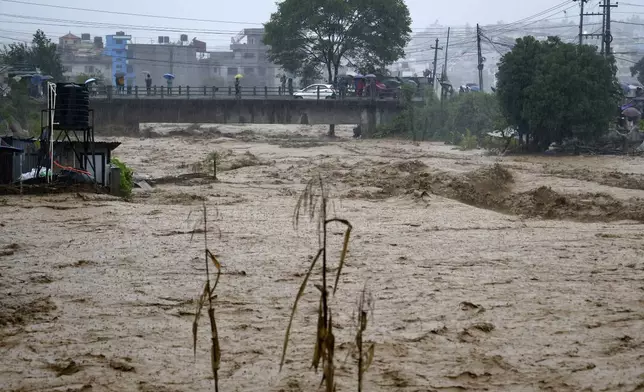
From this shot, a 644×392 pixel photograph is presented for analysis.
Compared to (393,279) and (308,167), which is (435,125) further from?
(393,279)

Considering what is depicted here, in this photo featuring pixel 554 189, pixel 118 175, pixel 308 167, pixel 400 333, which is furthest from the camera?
pixel 308 167

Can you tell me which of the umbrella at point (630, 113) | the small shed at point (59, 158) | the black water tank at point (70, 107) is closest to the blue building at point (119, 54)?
the umbrella at point (630, 113)

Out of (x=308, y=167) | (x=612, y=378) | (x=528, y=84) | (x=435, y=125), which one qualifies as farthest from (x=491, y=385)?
(x=435, y=125)

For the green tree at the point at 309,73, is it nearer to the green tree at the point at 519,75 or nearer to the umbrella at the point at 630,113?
the green tree at the point at 519,75

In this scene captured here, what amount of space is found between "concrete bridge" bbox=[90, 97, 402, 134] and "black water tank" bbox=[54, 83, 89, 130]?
28737 millimetres

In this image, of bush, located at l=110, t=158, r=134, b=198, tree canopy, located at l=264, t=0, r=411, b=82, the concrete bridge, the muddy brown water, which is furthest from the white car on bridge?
bush, located at l=110, t=158, r=134, b=198

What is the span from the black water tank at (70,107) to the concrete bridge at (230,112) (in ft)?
94.3

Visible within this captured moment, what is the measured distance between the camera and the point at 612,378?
785 centimetres

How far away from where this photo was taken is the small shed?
2009 cm

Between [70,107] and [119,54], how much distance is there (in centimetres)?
7401

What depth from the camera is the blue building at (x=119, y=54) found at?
88.4 m

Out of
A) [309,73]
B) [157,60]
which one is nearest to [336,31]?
[309,73]

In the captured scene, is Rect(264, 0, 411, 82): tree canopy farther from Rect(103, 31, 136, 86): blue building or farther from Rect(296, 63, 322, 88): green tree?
Rect(103, 31, 136, 86): blue building

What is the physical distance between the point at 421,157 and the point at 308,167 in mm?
5079
